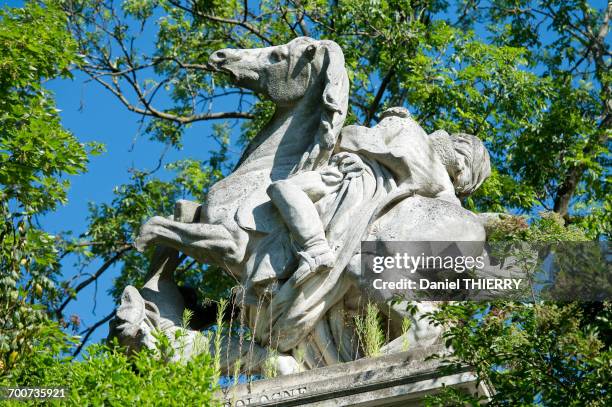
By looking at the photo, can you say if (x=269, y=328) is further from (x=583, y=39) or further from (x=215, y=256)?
(x=583, y=39)

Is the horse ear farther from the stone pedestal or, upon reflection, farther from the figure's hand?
the stone pedestal

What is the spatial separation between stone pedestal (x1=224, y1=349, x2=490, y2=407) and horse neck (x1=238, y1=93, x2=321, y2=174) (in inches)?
95.5

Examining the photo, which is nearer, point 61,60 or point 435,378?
point 435,378

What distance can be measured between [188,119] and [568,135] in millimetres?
5223

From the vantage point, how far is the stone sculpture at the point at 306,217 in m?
10.6

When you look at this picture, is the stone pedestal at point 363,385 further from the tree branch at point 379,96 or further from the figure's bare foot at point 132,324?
the tree branch at point 379,96

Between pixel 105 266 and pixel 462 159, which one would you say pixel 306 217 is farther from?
pixel 105 266

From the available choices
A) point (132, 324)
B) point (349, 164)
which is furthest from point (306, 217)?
point (132, 324)

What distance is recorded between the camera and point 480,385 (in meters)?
9.44

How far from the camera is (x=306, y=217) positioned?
1077 centimetres

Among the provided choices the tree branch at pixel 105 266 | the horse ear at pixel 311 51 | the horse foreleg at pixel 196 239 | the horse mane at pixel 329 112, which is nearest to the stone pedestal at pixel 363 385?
the horse foreleg at pixel 196 239

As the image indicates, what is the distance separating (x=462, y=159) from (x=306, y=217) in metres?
1.68

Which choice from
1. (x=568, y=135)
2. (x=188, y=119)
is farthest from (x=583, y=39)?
(x=188, y=119)

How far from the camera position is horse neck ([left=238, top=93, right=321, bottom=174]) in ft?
38.5
